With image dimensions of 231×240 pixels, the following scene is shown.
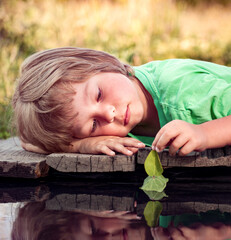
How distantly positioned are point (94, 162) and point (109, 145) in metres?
0.14

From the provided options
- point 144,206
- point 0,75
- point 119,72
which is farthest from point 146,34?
point 144,206

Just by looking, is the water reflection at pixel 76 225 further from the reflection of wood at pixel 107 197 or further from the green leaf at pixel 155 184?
the green leaf at pixel 155 184

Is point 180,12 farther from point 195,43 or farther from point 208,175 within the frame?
point 208,175

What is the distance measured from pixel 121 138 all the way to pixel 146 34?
194 inches

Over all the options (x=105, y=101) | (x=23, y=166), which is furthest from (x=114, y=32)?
(x=23, y=166)

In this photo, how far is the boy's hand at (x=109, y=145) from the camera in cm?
254

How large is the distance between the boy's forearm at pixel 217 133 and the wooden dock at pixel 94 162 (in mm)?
68

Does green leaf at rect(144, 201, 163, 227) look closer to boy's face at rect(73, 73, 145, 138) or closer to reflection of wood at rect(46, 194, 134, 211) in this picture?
reflection of wood at rect(46, 194, 134, 211)

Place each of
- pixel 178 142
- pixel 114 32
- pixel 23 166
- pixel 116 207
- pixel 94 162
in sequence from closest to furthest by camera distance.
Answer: pixel 116 207, pixel 178 142, pixel 94 162, pixel 23 166, pixel 114 32

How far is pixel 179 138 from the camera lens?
229 cm

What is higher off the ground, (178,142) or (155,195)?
(178,142)

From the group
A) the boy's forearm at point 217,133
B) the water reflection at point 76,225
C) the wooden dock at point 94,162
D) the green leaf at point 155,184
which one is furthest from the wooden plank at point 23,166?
the boy's forearm at point 217,133

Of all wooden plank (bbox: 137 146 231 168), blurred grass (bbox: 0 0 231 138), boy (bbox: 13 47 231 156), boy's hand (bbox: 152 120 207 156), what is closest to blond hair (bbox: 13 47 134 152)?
boy (bbox: 13 47 231 156)

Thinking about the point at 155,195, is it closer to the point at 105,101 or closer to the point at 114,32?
the point at 105,101
